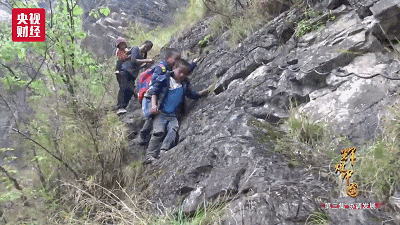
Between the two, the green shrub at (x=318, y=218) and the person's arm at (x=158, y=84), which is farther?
the person's arm at (x=158, y=84)

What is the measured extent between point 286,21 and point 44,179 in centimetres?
401

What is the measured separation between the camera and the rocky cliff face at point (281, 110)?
2523 millimetres

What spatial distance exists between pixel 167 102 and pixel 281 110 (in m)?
1.80

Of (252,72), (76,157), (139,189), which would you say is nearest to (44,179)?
(76,157)

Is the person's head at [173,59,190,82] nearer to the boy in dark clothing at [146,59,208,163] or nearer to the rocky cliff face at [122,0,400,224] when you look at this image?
the boy in dark clothing at [146,59,208,163]

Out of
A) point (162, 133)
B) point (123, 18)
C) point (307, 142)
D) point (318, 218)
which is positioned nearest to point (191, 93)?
point (162, 133)

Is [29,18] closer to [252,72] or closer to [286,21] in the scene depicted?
[252,72]

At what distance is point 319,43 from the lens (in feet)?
13.1

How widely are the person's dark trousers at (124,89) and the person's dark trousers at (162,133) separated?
1.91 metres

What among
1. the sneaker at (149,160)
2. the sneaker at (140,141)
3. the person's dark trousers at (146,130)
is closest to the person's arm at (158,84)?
the person's dark trousers at (146,130)

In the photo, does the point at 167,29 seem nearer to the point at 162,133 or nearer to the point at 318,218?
the point at 162,133

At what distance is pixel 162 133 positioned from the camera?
15.1 ft

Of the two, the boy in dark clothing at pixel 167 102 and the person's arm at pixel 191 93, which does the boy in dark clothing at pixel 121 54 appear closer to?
the boy in dark clothing at pixel 167 102

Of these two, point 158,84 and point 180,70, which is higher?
point 180,70
